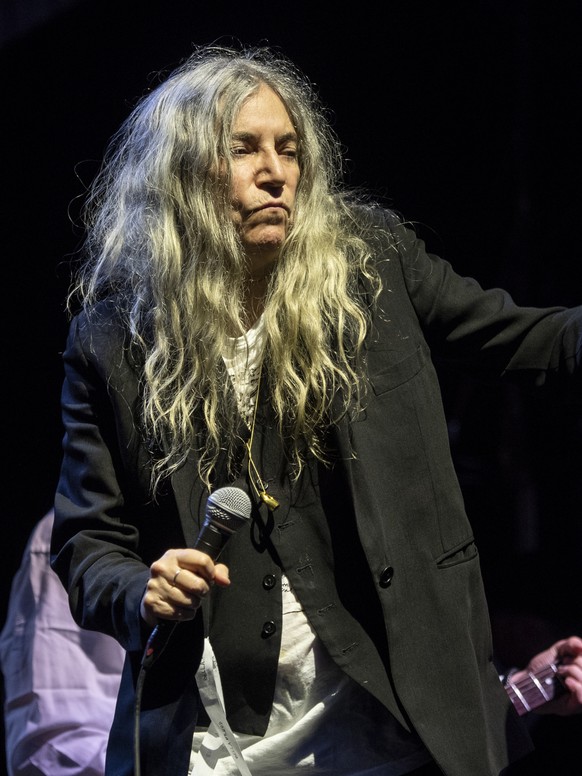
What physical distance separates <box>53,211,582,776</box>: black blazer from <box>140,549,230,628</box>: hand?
0.16 m

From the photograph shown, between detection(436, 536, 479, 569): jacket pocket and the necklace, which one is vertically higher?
the necklace

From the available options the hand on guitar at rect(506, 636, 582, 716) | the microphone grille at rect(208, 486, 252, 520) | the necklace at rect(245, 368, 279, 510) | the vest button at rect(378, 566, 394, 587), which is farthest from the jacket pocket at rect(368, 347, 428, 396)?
the hand on guitar at rect(506, 636, 582, 716)

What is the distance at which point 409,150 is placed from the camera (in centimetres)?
346

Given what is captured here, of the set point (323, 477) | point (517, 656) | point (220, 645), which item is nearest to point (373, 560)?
point (323, 477)

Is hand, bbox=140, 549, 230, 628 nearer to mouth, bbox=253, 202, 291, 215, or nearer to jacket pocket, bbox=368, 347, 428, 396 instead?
jacket pocket, bbox=368, 347, 428, 396

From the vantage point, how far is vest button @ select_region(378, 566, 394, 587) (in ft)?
5.92

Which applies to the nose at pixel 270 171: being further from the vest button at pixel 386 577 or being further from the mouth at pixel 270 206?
the vest button at pixel 386 577

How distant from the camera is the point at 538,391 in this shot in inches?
78.3

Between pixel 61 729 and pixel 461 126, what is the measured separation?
7.55 feet

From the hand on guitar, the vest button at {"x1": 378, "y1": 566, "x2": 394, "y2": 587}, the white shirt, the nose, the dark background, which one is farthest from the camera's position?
the dark background

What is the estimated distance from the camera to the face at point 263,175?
6.76 ft

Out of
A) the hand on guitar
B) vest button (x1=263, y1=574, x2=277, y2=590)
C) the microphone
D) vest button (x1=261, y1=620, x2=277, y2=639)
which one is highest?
the microphone

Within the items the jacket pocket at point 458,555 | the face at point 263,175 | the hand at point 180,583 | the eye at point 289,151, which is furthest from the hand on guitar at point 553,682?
the eye at point 289,151

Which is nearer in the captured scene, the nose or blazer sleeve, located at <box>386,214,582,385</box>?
blazer sleeve, located at <box>386,214,582,385</box>
